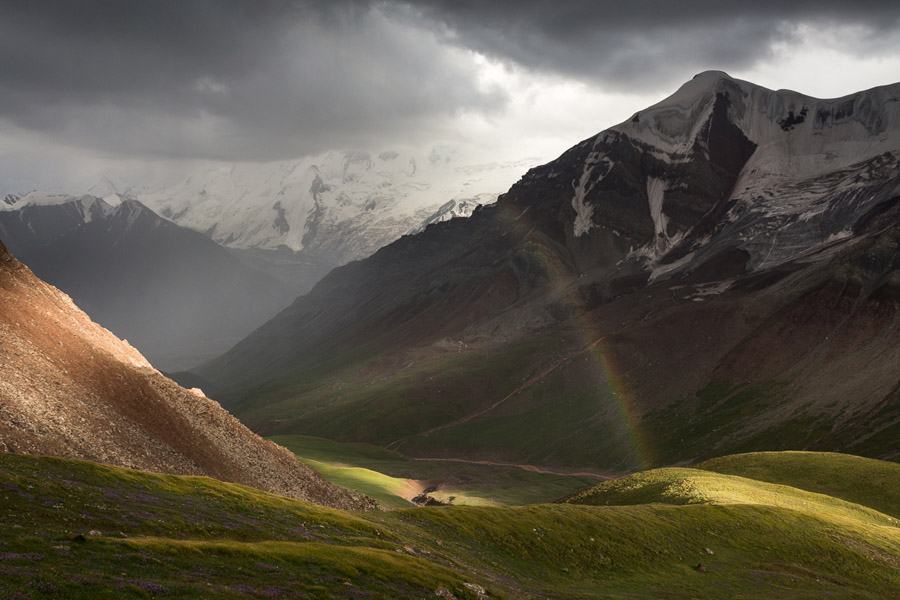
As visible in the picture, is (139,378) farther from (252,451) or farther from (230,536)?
(230,536)

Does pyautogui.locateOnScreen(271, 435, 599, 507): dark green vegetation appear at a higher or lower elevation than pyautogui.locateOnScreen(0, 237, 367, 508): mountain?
lower

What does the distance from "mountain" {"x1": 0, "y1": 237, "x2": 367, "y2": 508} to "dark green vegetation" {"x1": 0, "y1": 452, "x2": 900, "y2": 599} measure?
14299mm

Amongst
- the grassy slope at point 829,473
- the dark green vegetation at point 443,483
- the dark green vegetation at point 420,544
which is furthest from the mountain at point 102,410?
the grassy slope at point 829,473

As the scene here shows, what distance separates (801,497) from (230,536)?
8740cm

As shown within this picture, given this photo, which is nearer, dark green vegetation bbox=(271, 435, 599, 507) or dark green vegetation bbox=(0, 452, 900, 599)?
dark green vegetation bbox=(0, 452, 900, 599)

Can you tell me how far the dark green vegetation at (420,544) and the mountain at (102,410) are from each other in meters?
14.3

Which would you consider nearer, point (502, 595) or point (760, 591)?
point (502, 595)

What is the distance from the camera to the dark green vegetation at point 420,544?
31234 mm

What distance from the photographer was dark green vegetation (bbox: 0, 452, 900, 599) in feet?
102

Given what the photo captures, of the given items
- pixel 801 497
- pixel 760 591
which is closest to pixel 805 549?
pixel 760 591

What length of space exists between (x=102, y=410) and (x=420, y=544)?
132 feet

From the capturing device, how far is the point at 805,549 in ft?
232

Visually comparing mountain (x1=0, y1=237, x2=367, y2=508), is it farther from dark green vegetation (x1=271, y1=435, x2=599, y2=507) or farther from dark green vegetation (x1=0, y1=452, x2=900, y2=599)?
dark green vegetation (x1=271, y1=435, x2=599, y2=507)

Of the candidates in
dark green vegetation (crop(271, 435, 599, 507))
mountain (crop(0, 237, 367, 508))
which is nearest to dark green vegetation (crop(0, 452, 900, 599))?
mountain (crop(0, 237, 367, 508))
